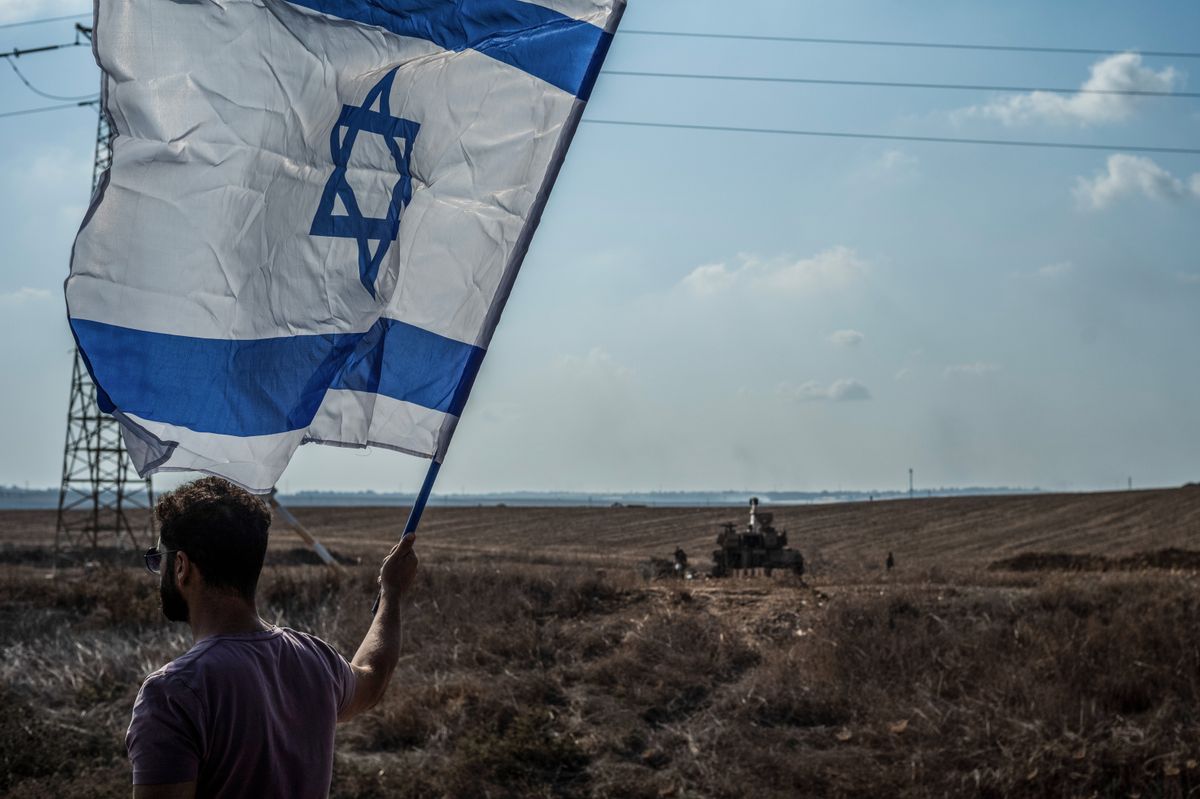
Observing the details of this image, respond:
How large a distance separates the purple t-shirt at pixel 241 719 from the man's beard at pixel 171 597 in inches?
6.5

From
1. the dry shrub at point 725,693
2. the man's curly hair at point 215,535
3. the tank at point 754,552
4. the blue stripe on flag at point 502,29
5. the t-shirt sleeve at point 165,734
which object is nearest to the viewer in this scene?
the t-shirt sleeve at point 165,734

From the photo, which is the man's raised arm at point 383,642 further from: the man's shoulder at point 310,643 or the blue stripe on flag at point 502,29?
the blue stripe on flag at point 502,29

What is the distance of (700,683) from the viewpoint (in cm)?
1218

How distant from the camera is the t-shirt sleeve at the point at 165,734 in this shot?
2.54 meters

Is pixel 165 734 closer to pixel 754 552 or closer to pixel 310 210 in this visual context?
pixel 310 210

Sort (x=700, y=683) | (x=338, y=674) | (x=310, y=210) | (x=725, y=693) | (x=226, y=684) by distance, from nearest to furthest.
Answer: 1. (x=226, y=684)
2. (x=338, y=674)
3. (x=310, y=210)
4. (x=725, y=693)
5. (x=700, y=683)

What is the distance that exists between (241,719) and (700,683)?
993 cm

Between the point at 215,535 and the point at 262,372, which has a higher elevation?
the point at 262,372

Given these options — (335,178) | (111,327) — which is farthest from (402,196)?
(111,327)

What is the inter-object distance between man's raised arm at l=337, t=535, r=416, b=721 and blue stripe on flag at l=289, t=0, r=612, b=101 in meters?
2.00

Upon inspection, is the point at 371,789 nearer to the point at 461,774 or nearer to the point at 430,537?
the point at 461,774

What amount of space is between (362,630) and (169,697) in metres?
12.5

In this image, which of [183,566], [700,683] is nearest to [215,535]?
[183,566]


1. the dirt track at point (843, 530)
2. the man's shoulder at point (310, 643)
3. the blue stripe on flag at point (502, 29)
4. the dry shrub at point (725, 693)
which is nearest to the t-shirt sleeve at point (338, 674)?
the man's shoulder at point (310, 643)
